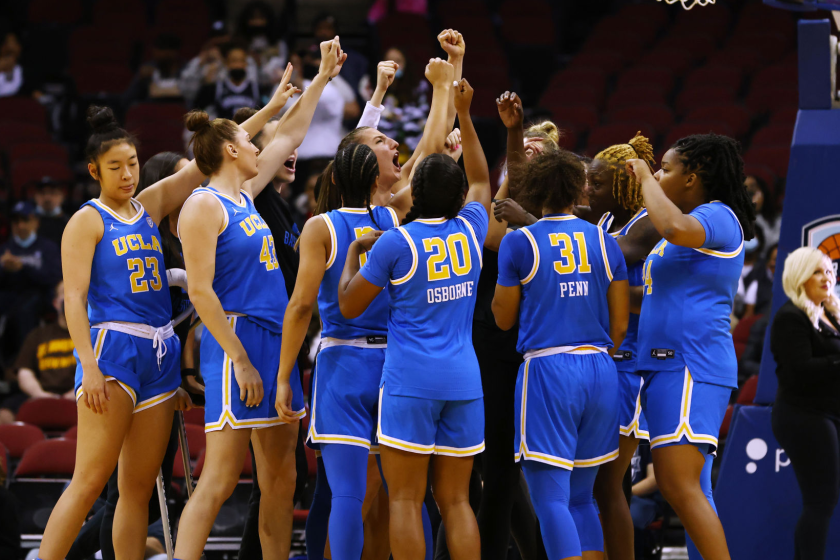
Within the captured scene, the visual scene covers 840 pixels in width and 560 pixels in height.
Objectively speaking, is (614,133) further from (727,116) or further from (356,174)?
(356,174)

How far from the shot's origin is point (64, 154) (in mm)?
10828

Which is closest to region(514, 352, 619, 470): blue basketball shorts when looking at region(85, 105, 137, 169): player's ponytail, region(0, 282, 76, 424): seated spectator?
region(85, 105, 137, 169): player's ponytail

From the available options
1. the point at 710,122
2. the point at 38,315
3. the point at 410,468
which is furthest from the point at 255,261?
the point at 710,122

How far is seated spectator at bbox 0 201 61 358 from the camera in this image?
356 inches

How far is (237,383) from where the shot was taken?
13.5ft

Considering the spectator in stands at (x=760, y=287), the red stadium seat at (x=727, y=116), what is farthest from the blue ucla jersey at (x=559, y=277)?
the red stadium seat at (x=727, y=116)

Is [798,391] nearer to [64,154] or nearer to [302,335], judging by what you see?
[302,335]

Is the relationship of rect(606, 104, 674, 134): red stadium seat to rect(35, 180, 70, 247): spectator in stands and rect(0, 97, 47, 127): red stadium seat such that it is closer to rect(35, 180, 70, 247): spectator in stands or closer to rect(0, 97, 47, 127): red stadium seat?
rect(35, 180, 70, 247): spectator in stands

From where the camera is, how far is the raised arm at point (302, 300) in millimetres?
3980

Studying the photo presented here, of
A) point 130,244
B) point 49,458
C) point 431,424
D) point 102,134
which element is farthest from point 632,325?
point 49,458

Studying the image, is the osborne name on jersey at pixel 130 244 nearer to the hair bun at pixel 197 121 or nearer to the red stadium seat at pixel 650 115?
the hair bun at pixel 197 121

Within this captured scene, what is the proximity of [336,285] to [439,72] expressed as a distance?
1.20 metres

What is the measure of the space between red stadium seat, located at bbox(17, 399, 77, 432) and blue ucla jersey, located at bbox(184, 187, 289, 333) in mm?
3780

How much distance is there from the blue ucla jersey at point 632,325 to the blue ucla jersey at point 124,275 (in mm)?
2106
